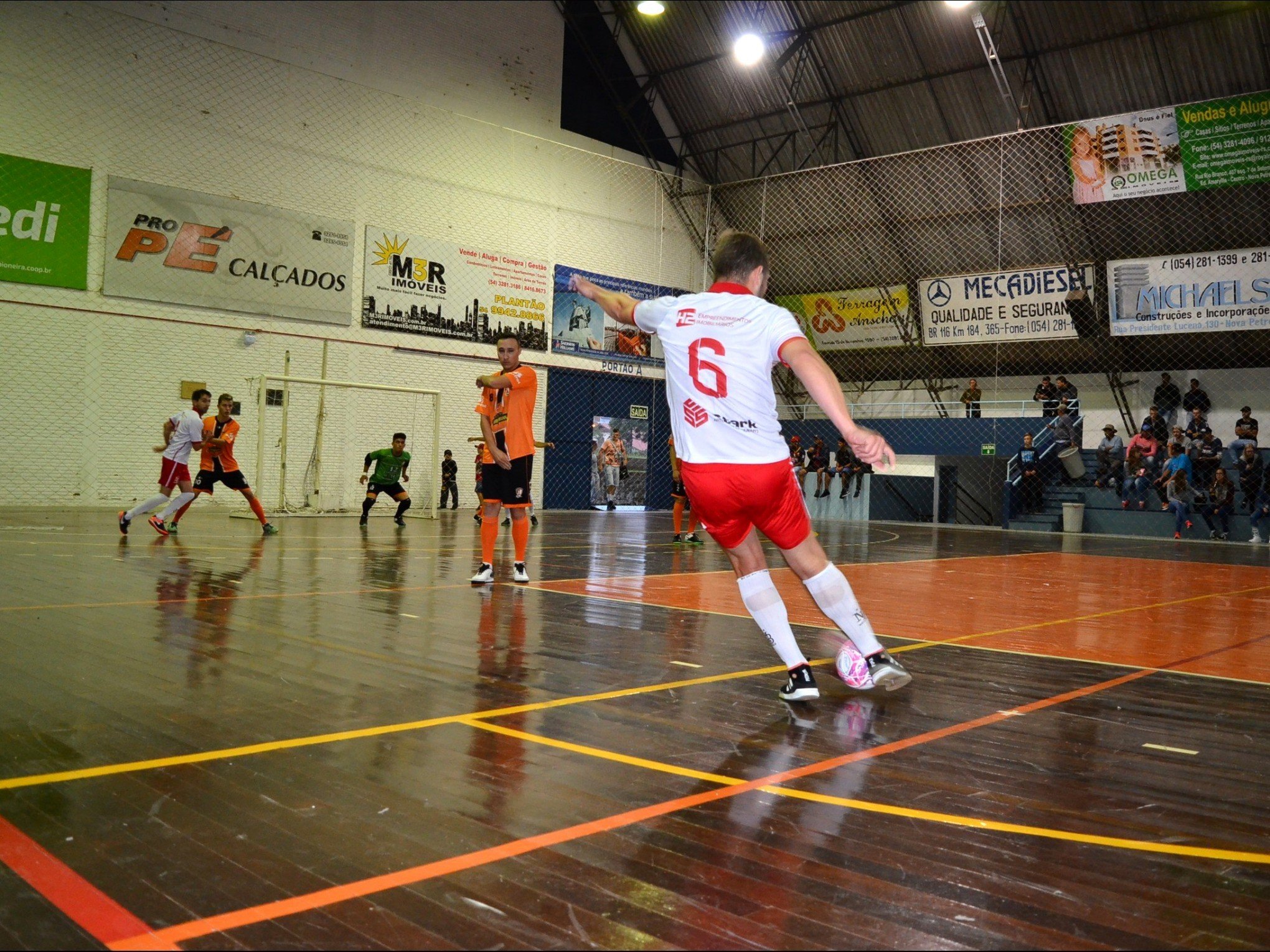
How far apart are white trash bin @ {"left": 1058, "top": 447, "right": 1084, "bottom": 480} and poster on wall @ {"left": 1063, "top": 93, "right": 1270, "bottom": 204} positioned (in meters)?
5.55

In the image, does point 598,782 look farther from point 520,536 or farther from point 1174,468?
point 1174,468

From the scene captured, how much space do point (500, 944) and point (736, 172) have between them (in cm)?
2804

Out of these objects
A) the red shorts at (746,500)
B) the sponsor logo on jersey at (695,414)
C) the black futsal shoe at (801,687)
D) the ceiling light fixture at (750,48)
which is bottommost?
the black futsal shoe at (801,687)

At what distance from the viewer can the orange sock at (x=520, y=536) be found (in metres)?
8.52

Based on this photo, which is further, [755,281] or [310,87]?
[310,87]

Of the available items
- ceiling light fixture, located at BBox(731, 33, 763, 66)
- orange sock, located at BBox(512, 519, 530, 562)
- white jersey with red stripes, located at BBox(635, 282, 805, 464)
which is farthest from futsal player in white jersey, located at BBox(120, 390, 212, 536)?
ceiling light fixture, located at BBox(731, 33, 763, 66)

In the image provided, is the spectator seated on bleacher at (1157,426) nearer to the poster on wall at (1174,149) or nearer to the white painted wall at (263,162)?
the poster on wall at (1174,149)

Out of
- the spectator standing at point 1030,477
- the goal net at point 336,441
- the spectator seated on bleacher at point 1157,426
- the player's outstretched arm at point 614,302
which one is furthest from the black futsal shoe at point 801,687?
the spectator standing at point 1030,477

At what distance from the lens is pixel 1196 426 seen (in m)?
21.9

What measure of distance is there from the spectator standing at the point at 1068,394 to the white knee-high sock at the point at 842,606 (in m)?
20.6

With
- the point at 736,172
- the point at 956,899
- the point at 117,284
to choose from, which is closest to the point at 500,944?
the point at 956,899

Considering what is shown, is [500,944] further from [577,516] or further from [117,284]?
[577,516]

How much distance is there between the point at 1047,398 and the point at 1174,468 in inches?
184

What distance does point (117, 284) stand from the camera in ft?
59.8
